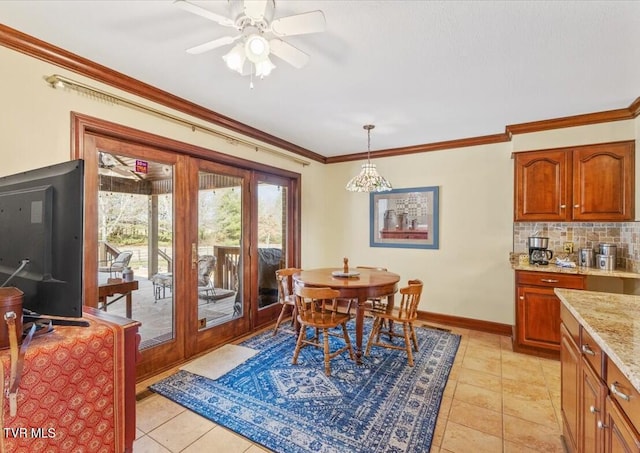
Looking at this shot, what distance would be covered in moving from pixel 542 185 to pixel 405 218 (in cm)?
170

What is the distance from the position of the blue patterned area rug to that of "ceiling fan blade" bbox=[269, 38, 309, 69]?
7.61 ft

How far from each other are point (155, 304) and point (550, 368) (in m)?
3.82

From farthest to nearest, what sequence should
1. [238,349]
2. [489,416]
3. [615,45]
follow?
[238,349]
[489,416]
[615,45]

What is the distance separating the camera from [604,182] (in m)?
3.08

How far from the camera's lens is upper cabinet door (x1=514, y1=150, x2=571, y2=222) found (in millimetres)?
3248

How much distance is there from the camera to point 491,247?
3.90m

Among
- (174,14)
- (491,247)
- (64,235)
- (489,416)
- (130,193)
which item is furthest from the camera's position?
(491,247)

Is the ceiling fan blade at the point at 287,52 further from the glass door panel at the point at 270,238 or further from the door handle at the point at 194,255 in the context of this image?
the glass door panel at the point at 270,238

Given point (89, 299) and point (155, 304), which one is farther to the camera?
point (155, 304)

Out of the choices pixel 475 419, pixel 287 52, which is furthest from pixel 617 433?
pixel 287 52

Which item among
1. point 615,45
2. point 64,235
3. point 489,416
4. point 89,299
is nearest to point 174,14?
point 64,235

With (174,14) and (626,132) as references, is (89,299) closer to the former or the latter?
(174,14)

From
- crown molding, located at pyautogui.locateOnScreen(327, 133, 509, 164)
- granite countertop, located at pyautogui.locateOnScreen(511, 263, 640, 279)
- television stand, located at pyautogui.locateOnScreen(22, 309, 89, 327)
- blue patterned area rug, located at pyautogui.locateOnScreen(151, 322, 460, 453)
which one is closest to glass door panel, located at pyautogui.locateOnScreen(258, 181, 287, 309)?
blue patterned area rug, located at pyautogui.locateOnScreen(151, 322, 460, 453)

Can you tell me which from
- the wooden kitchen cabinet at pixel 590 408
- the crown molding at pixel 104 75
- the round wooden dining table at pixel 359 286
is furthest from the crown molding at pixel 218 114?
the wooden kitchen cabinet at pixel 590 408
